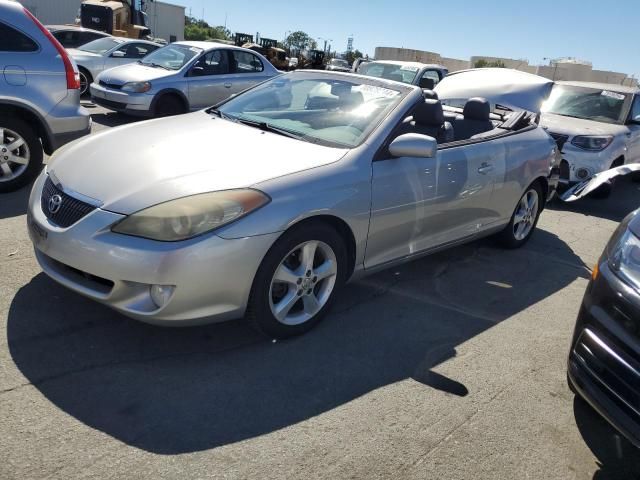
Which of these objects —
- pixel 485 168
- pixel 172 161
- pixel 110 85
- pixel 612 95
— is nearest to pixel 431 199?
pixel 485 168

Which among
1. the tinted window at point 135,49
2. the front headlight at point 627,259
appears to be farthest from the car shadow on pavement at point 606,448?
the tinted window at point 135,49

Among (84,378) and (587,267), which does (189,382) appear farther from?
(587,267)

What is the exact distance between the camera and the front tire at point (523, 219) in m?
5.44

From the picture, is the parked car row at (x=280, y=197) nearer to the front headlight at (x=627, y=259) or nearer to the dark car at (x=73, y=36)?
the front headlight at (x=627, y=259)

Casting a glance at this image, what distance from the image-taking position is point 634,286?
2.48 m

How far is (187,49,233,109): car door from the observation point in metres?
10.3

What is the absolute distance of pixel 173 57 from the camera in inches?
421

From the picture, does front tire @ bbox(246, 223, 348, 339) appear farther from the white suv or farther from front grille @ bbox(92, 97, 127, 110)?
front grille @ bbox(92, 97, 127, 110)

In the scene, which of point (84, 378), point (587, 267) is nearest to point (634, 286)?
point (84, 378)

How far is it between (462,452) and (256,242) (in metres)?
1.42

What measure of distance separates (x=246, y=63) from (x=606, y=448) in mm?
9915

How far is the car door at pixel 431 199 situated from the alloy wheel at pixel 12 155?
363cm

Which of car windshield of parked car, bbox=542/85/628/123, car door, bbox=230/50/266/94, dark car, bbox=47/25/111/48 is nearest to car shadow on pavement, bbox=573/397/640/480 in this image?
car windshield of parked car, bbox=542/85/628/123

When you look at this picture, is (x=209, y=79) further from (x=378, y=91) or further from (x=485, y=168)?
(x=485, y=168)
